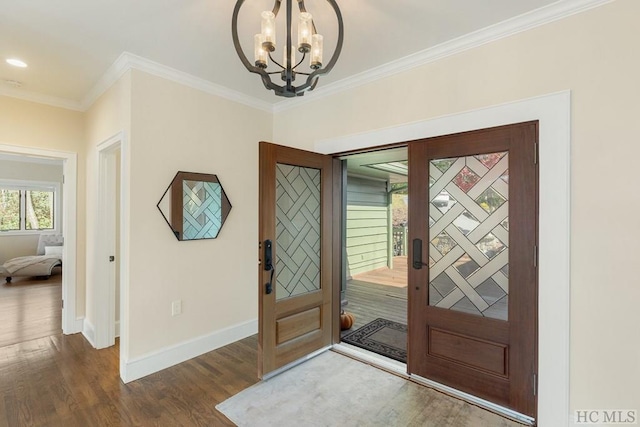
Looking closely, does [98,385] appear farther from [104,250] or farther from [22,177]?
[22,177]

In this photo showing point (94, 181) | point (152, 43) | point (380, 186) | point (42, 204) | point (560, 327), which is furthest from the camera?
point (380, 186)

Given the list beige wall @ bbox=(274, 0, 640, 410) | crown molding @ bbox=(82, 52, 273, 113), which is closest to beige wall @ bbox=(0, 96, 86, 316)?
crown molding @ bbox=(82, 52, 273, 113)

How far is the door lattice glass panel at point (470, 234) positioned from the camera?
2227mm

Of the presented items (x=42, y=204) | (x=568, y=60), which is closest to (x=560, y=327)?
(x=568, y=60)

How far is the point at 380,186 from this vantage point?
8.29 m

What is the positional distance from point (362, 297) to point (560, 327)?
145 inches

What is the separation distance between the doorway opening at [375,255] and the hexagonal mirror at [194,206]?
5.01 ft

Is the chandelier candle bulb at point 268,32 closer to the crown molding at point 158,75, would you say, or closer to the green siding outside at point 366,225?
the crown molding at point 158,75

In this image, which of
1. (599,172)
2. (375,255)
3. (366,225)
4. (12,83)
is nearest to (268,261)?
(599,172)

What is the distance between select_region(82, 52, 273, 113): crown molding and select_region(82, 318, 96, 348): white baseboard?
258cm

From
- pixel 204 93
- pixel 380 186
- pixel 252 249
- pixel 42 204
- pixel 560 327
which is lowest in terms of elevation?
pixel 560 327

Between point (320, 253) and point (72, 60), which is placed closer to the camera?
point (72, 60)

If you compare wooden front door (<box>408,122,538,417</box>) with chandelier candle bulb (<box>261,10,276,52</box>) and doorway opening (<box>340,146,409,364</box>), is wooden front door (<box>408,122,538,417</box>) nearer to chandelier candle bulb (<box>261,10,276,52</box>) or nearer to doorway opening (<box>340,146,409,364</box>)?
doorway opening (<box>340,146,409,364</box>)

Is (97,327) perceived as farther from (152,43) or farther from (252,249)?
(152,43)
